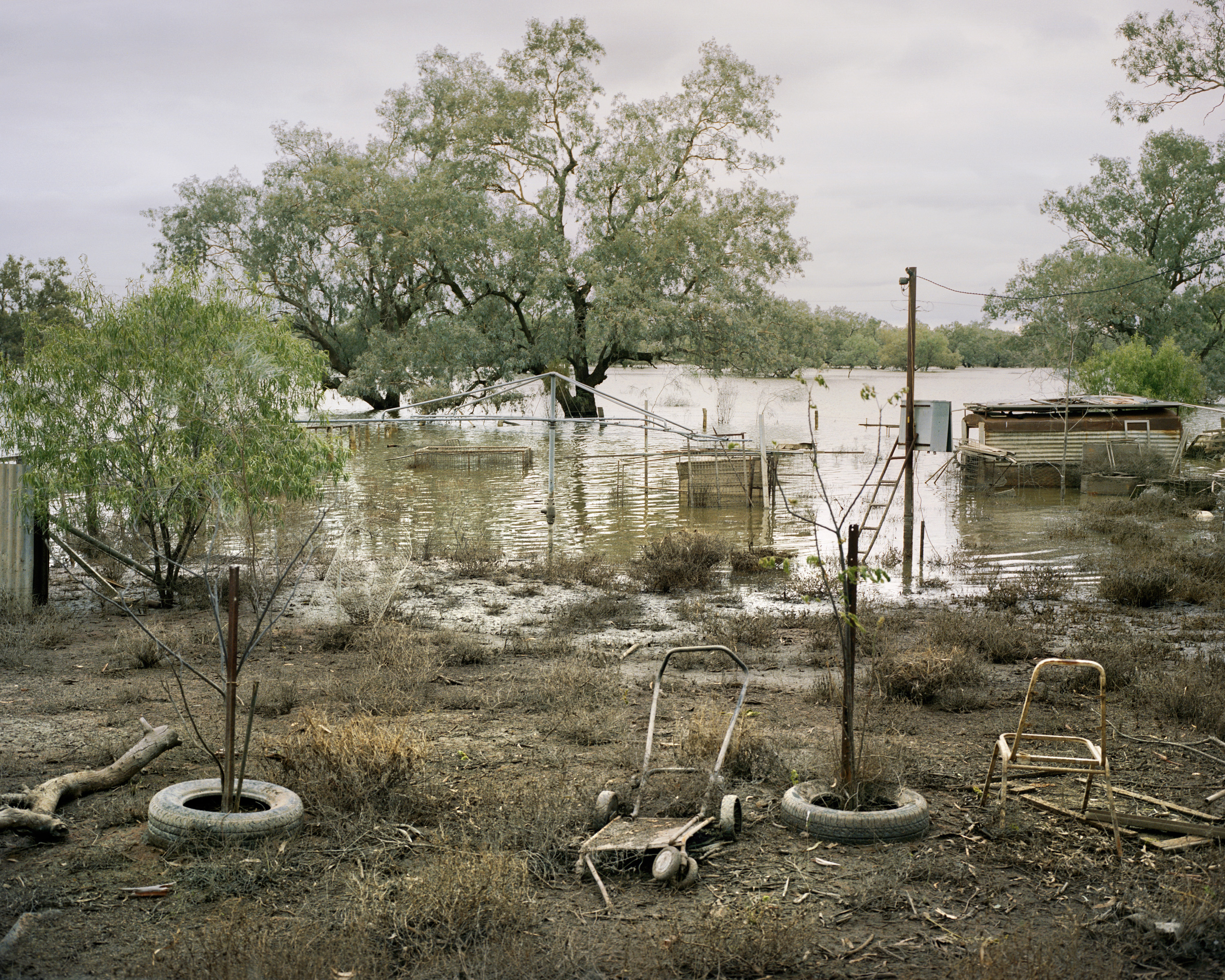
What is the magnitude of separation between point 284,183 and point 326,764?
1763 inches

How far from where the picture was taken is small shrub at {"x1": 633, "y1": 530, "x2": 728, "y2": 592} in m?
13.8

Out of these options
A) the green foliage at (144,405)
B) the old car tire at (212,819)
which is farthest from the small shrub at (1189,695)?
the green foliage at (144,405)

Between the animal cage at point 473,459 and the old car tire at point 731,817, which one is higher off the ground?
the animal cage at point 473,459

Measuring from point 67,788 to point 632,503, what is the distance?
21221mm

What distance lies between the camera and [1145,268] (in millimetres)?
48938

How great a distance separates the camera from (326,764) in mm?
5988

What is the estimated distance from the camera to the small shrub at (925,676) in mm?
8258

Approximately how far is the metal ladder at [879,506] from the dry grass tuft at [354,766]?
6880 millimetres

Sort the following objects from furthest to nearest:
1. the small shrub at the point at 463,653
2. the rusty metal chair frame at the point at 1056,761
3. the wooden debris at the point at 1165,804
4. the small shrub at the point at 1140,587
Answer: the small shrub at the point at 1140,587 < the small shrub at the point at 463,653 < the wooden debris at the point at 1165,804 < the rusty metal chair frame at the point at 1056,761

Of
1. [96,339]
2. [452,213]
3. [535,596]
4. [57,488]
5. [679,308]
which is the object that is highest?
[452,213]

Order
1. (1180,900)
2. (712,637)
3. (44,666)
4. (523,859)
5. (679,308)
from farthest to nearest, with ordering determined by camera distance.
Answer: (679,308), (712,637), (44,666), (523,859), (1180,900)

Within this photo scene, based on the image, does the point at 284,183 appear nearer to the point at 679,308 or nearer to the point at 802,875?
the point at 679,308

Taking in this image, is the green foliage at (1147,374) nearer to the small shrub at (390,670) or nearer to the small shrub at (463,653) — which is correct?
the small shrub at (463,653)

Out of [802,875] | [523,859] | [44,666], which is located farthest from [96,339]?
[802,875]
